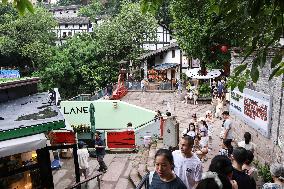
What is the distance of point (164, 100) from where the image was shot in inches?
1126

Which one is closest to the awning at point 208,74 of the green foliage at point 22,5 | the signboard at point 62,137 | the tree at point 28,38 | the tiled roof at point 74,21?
the signboard at point 62,137

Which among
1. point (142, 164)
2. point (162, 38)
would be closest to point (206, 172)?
point (142, 164)

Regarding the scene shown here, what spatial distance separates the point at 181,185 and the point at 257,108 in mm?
6970

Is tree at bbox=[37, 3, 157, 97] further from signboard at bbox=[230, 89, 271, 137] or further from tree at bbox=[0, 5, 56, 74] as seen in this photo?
signboard at bbox=[230, 89, 271, 137]

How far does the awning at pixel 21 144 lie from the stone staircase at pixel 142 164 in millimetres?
3972

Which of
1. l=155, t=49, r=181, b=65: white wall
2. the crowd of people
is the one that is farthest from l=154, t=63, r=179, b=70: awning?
the crowd of people

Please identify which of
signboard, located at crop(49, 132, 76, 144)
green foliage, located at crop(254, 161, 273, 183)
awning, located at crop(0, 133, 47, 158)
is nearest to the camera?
awning, located at crop(0, 133, 47, 158)

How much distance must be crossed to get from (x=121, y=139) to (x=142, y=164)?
7.55 ft

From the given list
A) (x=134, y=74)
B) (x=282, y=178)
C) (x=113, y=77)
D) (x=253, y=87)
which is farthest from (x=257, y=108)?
(x=134, y=74)

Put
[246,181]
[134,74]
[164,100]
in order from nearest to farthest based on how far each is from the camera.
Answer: [246,181] → [164,100] → [134,74]

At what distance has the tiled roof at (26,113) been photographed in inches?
316

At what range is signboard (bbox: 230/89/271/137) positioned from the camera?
9.73m

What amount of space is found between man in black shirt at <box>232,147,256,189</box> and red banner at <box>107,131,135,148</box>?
9638mm

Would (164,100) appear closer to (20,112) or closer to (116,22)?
(116,22)
